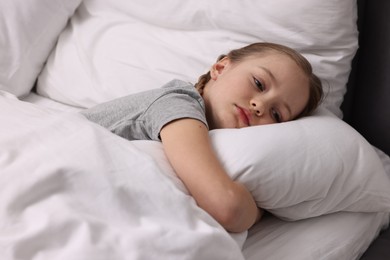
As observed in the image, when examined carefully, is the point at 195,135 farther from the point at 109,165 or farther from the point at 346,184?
the point at 346,184

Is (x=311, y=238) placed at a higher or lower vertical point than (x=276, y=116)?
lower

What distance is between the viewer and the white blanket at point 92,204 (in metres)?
0.67

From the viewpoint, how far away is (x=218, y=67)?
1.15 m

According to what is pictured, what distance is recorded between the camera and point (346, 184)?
0.95 m

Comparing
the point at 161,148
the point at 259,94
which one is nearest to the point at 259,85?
the point at 259,94

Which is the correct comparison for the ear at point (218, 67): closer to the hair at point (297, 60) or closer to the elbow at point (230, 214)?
the hair at point (297, 60)

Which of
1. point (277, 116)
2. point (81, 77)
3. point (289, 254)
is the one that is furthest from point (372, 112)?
point (81, 77)

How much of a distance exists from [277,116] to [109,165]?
1.40ft

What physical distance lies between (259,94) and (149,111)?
8.8 inches

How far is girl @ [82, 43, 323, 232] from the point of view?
815 mm

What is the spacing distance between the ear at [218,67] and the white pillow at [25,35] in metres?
0.55

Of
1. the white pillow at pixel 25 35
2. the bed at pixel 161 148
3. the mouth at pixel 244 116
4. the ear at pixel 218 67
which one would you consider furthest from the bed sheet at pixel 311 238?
the white pillow at pixel 25 35

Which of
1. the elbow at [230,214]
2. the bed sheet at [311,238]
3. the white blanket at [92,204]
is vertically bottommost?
the bed sheet at [311,238]

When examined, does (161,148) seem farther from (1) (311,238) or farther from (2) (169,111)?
(1) (311,238)
